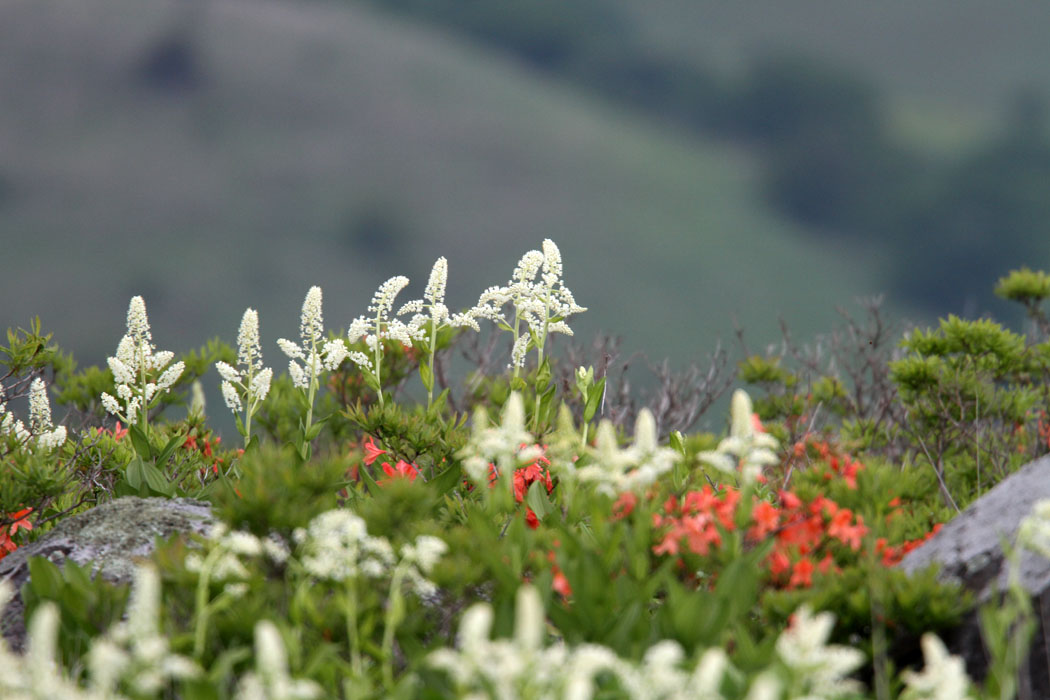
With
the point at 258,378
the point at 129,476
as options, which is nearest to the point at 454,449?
the point at 258,378

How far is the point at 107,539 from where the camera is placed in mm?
4449

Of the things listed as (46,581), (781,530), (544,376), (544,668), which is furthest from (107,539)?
(781,530)

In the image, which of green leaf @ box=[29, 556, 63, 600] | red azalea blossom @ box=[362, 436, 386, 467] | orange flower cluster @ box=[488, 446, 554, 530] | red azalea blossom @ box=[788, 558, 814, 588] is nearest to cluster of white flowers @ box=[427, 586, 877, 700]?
red azalea blossom @ box=[788, 558, 814, 588]

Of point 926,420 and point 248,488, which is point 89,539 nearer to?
point 248,488

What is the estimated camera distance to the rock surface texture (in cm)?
327

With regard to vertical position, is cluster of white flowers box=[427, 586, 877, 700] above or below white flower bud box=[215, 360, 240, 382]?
above

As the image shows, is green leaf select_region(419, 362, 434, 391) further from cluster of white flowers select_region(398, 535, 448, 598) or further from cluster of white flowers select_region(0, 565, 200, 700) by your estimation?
cluster of white flowers select_region(0, 565, 200, 700)

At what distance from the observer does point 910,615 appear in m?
3.34

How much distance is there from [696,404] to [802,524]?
6.21m

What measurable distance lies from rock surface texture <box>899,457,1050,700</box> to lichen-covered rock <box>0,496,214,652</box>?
335cm

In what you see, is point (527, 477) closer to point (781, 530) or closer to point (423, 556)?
point (781, 530)

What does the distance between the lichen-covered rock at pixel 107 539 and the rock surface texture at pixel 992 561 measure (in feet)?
11.0

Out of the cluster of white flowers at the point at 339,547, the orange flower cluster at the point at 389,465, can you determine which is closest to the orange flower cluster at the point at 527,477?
the orange flower cluster at the point at 389,465

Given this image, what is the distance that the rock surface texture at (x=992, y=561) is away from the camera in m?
3.27
